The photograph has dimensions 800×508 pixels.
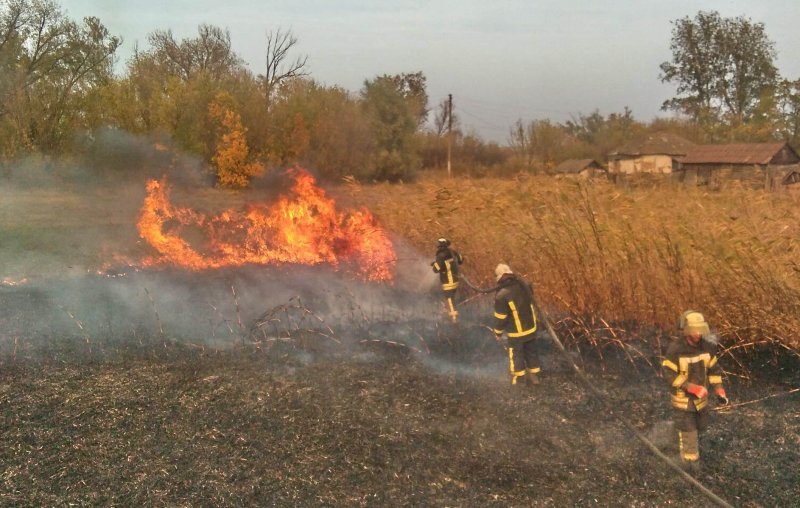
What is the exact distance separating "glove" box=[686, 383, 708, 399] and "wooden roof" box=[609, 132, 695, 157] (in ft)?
117

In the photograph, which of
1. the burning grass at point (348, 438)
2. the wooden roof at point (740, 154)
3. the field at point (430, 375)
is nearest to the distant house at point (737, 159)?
the wooden roof at point (740, 154)

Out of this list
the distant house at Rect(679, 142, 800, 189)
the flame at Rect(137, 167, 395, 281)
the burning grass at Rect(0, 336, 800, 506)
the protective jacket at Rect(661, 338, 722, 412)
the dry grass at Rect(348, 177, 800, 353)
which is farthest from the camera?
the distant house at Rect(679, 142, 800, 189)

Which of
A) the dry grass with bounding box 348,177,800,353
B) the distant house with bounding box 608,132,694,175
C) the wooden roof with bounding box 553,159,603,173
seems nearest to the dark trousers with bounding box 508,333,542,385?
the dry grass with bounding box 348,177,800,353

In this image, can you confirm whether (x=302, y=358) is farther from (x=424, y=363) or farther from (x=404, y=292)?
(x=404, y=292)

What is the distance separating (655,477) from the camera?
510 cm

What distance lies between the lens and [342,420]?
622 cm

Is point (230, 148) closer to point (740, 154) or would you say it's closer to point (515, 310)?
point (740, 154)

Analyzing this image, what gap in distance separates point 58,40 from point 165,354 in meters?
32.7

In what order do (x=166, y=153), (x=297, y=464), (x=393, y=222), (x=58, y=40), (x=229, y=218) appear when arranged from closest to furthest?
(x=297, y=464) < (x=393, y=222) < (x=229, y=218) < (x=166, y=153) < (x=58, y=40)

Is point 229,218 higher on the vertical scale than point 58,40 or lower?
lower

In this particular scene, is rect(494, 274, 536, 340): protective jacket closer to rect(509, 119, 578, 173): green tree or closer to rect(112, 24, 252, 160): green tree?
rect(112, 24, 252, 160): green tree

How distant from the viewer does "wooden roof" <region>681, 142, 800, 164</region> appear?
2516cm

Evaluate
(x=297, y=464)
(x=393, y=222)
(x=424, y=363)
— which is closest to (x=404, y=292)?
(x=393, y=222)

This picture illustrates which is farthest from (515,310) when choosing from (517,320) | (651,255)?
(651,255)
